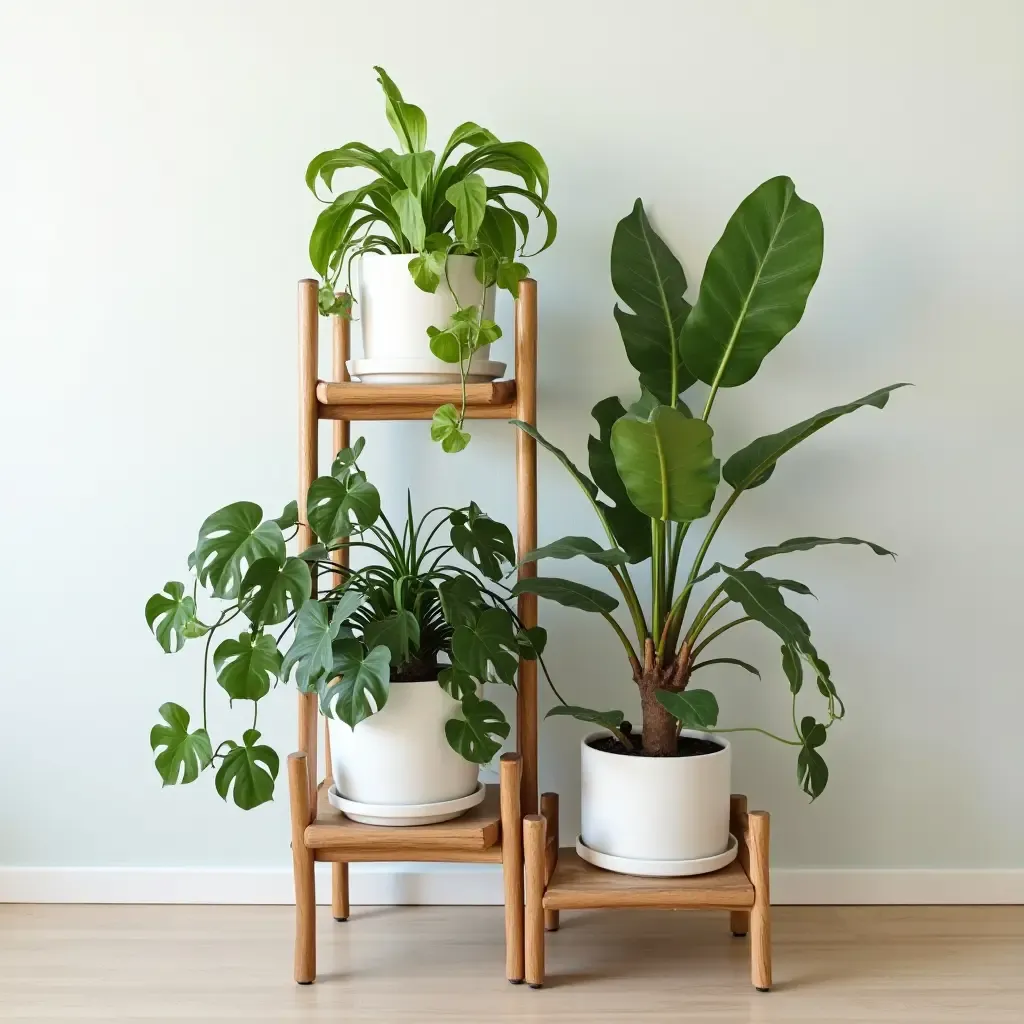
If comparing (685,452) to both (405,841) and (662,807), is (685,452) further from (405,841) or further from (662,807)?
(405,841)

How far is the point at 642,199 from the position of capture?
1.98 m

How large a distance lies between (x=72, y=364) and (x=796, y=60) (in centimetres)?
145

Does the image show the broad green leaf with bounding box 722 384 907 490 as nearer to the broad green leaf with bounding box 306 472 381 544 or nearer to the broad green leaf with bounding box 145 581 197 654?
the broad green leaf with bounding box 306 472 381 544

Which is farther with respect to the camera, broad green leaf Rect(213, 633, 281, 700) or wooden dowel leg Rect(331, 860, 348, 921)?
wooden dowel leg Rect(331, 860, 348, 921)

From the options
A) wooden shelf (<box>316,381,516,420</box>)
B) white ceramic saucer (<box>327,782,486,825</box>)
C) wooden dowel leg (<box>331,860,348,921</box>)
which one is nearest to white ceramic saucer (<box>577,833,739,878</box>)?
white ceramic saucer (<box>327,782,486,825</box>)

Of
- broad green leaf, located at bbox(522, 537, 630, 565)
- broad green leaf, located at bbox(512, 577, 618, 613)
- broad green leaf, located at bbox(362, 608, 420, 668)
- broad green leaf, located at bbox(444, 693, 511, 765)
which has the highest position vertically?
broad green leaf, located at bbox(522, 537, 630, 565)

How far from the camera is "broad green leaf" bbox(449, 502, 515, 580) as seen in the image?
5.53 ft

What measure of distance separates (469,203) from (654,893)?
107 centimetres

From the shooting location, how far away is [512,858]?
1642 millimetres

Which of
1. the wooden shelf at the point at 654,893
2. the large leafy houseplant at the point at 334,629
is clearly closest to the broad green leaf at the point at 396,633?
the large leafy houseplant at the point at 334,629

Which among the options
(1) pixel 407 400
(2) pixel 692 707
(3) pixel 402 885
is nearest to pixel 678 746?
(2) pixel 692 707

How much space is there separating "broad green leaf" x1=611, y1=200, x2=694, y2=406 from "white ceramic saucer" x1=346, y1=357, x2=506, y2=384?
253 millimetres

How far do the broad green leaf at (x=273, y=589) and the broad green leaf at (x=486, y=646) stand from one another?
236mm

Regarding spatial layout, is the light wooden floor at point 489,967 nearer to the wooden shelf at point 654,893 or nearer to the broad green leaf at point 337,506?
the wooden shelf at point 654,893
